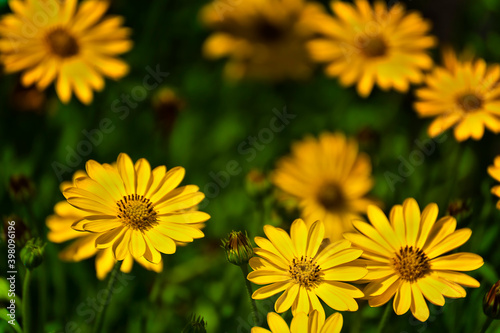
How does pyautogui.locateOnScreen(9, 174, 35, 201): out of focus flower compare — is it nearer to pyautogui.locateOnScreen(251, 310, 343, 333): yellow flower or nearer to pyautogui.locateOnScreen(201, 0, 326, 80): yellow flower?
pyautogui.locateOnScreen(251, 310, 343, 333): yellow flower

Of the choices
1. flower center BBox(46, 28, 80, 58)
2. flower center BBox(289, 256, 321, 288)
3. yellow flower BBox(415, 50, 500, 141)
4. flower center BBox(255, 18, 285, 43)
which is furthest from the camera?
flower center BBox(255, 18, 285, 43)

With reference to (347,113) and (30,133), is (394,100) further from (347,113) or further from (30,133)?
(30,133)

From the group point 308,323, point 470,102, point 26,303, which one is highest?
point 470,102

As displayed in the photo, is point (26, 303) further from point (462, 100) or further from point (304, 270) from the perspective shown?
point (462, 100)

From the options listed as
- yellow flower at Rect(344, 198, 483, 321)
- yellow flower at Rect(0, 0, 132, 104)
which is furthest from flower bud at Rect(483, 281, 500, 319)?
yellow flower at Rect(0, 0, 132, 104)

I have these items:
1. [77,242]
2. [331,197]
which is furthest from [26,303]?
[331,197]

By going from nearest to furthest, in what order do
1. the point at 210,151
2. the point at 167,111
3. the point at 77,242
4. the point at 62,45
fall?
1. the point at 77,242
2. the point at 62,45
3. the point at 167,111
4. the point at 210,151
